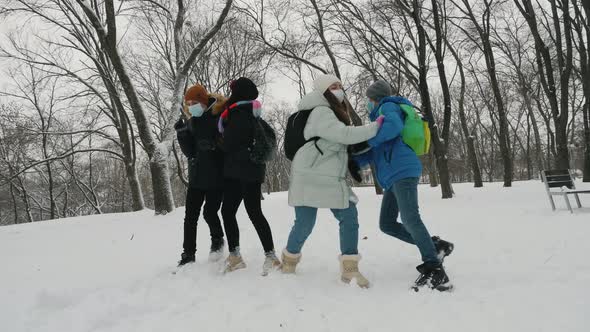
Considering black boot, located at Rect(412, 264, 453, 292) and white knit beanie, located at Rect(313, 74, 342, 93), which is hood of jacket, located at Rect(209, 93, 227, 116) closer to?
white knit beanie, located at Rect(313, 74, 342, 93)

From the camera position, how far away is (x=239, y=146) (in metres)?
3.22

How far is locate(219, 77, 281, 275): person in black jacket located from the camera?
3189mm

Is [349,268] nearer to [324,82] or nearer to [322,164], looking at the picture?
[322,164]

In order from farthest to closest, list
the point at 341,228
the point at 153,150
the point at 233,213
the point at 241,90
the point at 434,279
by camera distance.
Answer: the point at 153,150
the point at 233,213
the point at 241,90
the point at 341,228
the point at 434,279

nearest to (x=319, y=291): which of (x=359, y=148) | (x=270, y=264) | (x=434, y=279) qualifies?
(x=270, y=264)

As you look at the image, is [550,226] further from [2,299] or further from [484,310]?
[2,299]

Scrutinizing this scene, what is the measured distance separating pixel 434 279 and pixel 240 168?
1.88 metres

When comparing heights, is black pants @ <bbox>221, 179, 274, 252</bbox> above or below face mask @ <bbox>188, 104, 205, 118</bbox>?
below

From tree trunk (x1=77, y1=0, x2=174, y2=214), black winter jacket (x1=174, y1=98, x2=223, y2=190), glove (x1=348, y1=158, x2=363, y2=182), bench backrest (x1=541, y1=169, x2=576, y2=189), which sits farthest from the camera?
tree trunk (x1=77, y1=0, x2=174, y2=214)

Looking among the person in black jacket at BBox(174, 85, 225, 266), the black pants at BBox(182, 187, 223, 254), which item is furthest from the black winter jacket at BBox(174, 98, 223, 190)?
the black pants at BBox(182, 187, 223, 254)

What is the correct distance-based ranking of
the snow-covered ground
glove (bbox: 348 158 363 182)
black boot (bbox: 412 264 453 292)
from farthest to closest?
glove (bbox: 348 158 363 182) < black boot (bbox: 412 264 453 292) < the snow-covered ground

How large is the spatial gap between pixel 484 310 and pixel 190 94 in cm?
316

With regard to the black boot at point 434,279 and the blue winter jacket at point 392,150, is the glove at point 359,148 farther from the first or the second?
the black boot at point 434,279

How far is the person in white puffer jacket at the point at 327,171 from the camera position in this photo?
280 cm
